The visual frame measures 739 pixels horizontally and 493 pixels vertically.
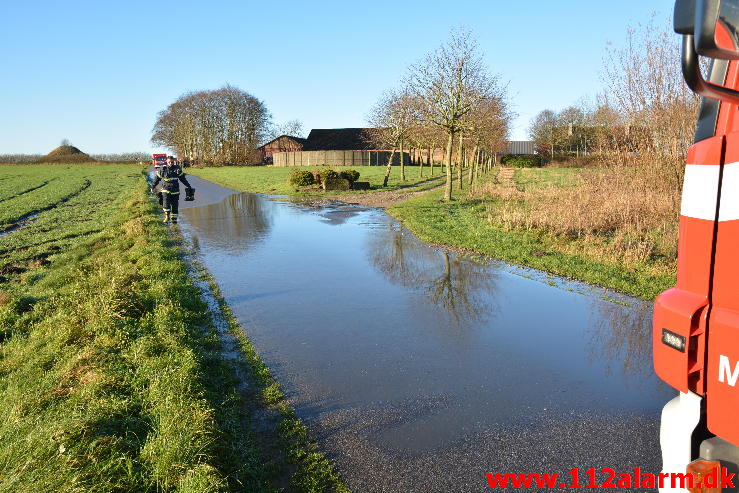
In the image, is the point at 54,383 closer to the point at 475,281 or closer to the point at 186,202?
the point at 475,281

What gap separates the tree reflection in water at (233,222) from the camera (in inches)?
518

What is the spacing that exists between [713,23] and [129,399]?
448 centimetres

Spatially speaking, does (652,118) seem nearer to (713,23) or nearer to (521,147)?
(713,23)

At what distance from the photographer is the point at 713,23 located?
1.92 m

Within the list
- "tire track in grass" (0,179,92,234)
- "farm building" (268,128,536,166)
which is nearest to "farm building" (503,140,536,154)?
"farm building" (268,128,536,166)

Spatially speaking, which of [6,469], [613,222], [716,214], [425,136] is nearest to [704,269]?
[716,214]

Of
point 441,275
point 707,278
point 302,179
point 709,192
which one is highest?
point 709,192

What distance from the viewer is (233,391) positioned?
464 cm

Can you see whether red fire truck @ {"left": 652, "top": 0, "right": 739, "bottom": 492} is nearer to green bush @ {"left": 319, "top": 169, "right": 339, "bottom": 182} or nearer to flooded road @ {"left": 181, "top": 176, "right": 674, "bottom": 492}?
flooded road @ {"left": 181, "top": 176, "right": 674, "bottom": 492}

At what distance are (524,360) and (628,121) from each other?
348 inches

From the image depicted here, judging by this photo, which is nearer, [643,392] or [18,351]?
[643,392]

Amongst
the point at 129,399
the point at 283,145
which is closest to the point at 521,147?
the point at 283,145

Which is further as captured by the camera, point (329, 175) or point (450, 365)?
point (329, 175)

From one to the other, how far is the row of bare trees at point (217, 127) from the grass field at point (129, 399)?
75608 mm
